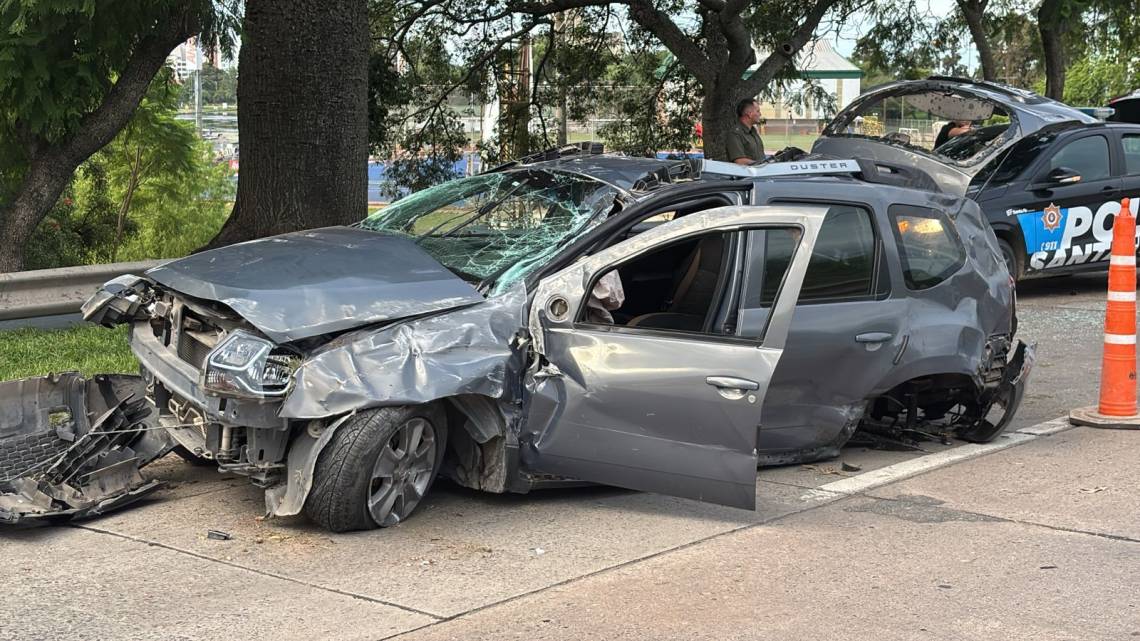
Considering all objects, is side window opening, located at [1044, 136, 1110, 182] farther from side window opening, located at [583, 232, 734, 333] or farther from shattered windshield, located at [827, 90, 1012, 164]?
side window opening, located at [583, 232, 734, 333]

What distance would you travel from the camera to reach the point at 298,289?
18.2 feet

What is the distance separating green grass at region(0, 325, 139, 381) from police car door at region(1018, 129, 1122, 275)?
853cm

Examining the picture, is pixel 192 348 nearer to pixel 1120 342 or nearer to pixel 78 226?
pixel 1120 342

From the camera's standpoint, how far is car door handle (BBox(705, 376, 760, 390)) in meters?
5.54

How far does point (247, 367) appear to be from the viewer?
5172mm

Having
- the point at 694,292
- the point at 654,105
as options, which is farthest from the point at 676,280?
the point at 654,105

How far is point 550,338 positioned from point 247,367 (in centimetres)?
133

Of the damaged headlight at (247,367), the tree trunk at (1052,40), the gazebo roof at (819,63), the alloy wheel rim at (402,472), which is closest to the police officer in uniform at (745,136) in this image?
the gazebo roof at (819,63)

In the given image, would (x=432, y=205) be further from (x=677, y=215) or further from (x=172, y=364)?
(x=172, y=364)

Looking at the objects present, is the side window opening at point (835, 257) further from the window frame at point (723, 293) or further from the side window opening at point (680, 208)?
the side window opening at point (680, 208)

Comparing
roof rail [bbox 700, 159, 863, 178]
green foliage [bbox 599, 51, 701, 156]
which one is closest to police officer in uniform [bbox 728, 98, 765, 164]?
roof rail [bbox 700, 159, 863, 178]

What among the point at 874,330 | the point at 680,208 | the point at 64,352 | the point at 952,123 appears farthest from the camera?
the point at 952,123

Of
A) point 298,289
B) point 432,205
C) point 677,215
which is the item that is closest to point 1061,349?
point 677,215

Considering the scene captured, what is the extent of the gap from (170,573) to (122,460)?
1212mm
